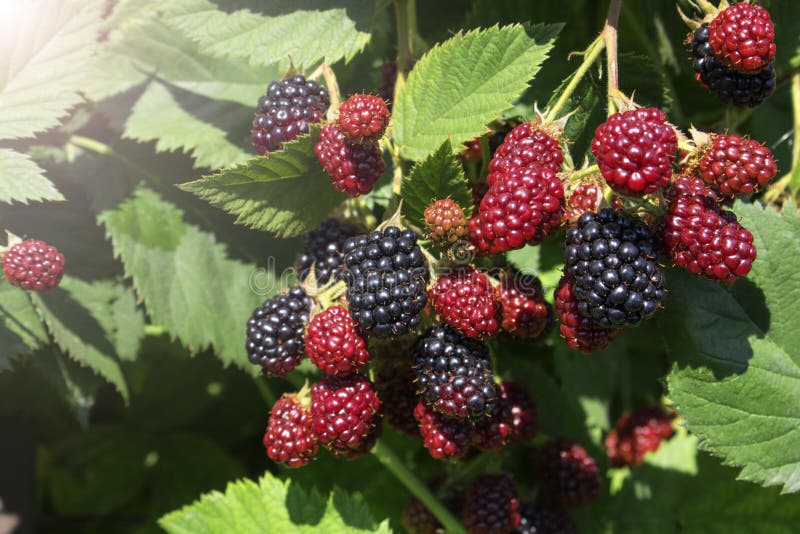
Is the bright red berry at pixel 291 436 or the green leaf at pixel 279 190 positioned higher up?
the green leaf at pixel 279 190

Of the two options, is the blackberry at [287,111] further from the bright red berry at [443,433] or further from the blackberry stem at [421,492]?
the blackberry stem at [421,492]

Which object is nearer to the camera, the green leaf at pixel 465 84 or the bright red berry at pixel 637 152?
the bright red berry at pixel 637 152

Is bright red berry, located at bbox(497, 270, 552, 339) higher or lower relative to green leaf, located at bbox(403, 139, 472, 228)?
lower

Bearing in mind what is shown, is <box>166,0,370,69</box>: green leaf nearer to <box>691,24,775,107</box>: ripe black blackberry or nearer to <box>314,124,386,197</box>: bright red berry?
<box>314,124,386,197</box>: bright red berry

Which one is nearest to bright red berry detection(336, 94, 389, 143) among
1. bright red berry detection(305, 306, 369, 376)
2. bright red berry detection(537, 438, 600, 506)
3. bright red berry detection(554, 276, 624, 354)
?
bright red berry detection(305, 306, 369, 376)

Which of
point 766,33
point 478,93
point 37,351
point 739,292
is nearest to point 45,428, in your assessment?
point 37,351

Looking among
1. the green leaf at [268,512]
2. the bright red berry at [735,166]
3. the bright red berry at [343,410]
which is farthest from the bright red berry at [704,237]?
the green leaf at [268,512]
